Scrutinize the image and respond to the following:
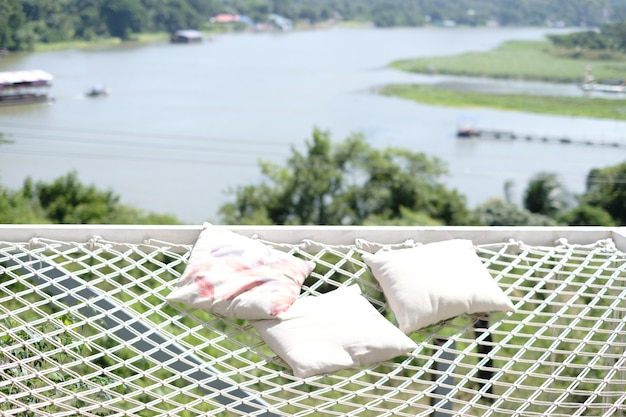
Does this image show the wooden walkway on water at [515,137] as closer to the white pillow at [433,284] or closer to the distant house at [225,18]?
the distant house at [225,18]

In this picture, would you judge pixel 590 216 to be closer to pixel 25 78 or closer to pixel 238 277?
pixel 25 78

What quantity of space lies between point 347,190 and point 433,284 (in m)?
9.10

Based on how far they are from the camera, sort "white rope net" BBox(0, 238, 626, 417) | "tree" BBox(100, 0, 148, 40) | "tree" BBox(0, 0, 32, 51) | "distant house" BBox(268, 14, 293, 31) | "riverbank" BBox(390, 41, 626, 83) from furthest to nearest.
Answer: "distant house" BBox(268, 14, 293, 31)
"riverbank" BBox(390, 41, 626, 83)
"tree" BBox(100, 0, 148, 40)
"tree" BBox(0, 0, 32, 51)
"white rope net" BBox(0, 238, 626, 417)

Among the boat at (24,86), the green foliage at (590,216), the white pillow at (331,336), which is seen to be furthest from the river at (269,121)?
the white pillow at (331,336)

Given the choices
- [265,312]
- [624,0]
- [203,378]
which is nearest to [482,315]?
[265,312]

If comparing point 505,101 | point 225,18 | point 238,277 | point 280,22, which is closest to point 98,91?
point 225,18

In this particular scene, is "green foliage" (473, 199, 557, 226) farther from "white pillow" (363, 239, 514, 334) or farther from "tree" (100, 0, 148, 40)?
"white pillow" (363, 239, 514, 334)

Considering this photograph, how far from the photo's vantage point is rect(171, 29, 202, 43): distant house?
9773 mm

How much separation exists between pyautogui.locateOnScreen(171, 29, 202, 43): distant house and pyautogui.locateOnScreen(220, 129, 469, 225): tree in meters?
1.67

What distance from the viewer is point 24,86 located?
348 inches

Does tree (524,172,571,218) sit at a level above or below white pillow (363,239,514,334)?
below

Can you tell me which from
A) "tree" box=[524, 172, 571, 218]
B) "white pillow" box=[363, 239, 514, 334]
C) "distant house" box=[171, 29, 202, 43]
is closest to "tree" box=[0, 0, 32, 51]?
"distant house" box=[171, 29, 202, 43]

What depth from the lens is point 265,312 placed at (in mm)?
1857

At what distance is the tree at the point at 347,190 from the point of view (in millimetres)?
10320
